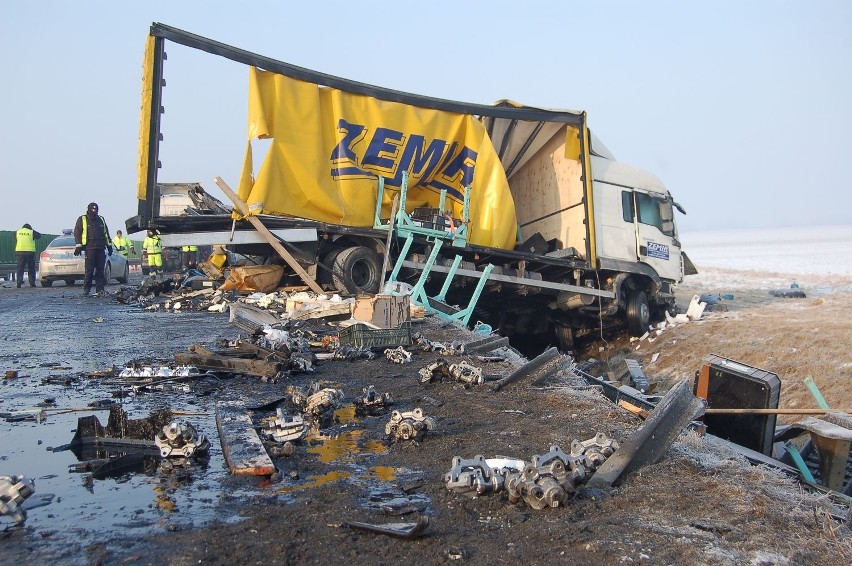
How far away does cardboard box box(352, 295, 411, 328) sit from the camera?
701cm

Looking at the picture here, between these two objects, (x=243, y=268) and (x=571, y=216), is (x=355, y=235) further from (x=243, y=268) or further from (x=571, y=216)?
(x=571, y=216)

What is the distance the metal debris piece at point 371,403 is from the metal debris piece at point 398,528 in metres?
1.72

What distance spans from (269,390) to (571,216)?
8.31 meters

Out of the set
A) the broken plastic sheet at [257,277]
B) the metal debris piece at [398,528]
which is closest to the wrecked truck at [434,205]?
the broken plastic sheet at [257,277]

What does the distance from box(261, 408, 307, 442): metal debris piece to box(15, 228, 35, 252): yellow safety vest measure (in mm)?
16425

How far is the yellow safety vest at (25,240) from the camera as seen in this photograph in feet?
56.4

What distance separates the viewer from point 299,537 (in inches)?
90.6

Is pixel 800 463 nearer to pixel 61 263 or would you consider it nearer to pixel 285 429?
pixel 285 429

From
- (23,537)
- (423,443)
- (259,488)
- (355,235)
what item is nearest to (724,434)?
(423,443)

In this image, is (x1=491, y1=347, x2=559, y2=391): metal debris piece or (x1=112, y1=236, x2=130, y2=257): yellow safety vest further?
(x1=112, y1=236, x2=130, y2=257): yellow safety vest

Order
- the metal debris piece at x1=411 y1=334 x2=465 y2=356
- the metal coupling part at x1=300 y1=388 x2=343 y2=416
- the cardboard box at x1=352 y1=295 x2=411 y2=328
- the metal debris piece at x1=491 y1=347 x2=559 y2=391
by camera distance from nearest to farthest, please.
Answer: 1. the metal coupling part at x1=300 y1=388 x2=343 y2=416
2. the metal debris piece at x1=491 y1=347 x2=559 y2=391
3. the metal debris piece at x1=411 y1=334 x2=465 y2=356
4. the cardboard box at x1=352 y1=295 x2=411 y2=328

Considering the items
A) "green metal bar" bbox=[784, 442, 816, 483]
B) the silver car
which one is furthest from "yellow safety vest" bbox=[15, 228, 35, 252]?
"green metal bar" bbox=[784, 442, 816, 483]

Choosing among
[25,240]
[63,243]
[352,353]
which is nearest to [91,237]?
[25,240]

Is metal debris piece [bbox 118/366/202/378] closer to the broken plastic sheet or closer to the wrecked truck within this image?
the wrecked truck
